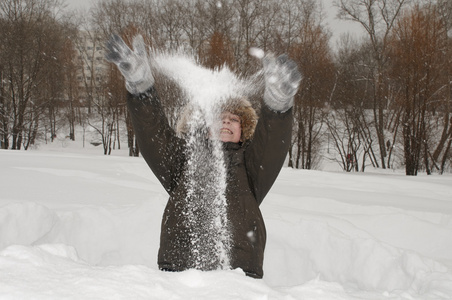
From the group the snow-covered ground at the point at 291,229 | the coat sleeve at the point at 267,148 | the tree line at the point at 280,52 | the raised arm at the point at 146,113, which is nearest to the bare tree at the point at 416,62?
the tree line at the point at 280,52

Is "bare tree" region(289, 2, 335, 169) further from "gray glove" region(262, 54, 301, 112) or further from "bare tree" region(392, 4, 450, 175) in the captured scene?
"gray glove" region(262, 54, 301, 112)

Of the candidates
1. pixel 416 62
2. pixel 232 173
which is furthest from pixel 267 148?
pixel 416 62

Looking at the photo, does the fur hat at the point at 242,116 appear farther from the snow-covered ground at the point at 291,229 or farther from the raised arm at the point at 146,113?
the snow-covered ground at the point at 291,229

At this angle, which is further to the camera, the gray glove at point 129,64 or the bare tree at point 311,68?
the bare tree at point 311,68

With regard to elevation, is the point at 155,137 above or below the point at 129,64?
below

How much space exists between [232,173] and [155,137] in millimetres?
448

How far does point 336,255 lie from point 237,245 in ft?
6.49

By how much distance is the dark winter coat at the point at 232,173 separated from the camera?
1778 millimetres

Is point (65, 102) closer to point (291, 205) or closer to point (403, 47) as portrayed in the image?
point (403, 47)

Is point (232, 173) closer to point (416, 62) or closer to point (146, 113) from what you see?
point (146, 113)

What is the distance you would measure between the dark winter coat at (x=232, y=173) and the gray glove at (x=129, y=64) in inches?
2.1

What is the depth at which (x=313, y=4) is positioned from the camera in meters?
18.2

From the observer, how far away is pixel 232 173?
6.19ft

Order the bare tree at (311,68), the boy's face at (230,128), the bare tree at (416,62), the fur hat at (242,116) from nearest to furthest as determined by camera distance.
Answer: the boy's face at (230,128)
the fur hat at (242,116)
the bare tree at (416,62)
the bare tree at (311,68)
